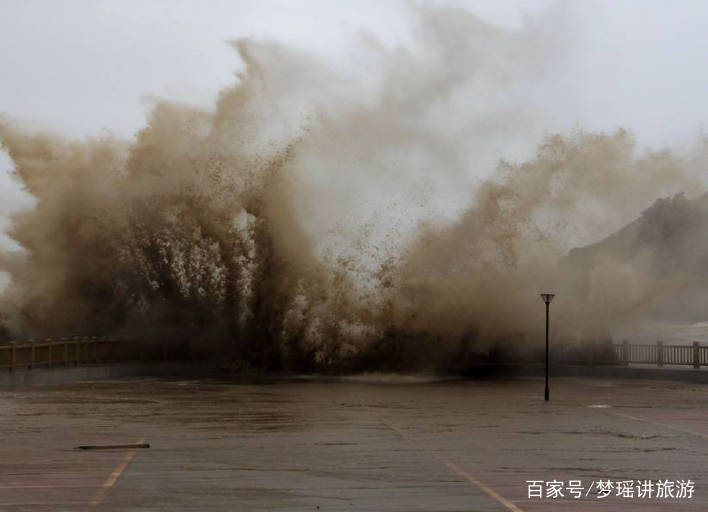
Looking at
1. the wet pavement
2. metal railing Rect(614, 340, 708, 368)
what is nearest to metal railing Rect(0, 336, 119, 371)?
the wet pavement

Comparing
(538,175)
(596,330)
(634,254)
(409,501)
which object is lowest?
(409,501)

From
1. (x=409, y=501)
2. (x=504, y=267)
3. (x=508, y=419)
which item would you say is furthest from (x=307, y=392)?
(x=409, y=501)

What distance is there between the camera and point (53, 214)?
5300 cm

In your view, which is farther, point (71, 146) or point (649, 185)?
point (71, 146)

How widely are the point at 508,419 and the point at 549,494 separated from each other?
11.6m

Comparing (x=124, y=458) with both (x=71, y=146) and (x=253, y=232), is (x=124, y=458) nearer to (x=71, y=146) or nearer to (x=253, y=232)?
(x=253, y=232)

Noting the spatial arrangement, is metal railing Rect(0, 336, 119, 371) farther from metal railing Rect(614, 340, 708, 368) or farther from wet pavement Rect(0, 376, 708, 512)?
metal railing Rect(614, 340, 708, 368)

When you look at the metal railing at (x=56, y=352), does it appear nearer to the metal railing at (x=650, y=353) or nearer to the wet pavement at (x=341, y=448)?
the wet pavement at (x=341, y=448)

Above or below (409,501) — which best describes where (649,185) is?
above

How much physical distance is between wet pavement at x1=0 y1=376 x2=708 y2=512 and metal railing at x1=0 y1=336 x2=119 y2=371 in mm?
2041

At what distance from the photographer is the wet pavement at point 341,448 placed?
13.8m

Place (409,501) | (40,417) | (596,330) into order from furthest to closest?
(596,330) → (40,417) → (409,501)

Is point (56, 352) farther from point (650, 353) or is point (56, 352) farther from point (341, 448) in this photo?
point (650, 353)

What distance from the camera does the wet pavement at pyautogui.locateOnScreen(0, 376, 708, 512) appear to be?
13789mm
